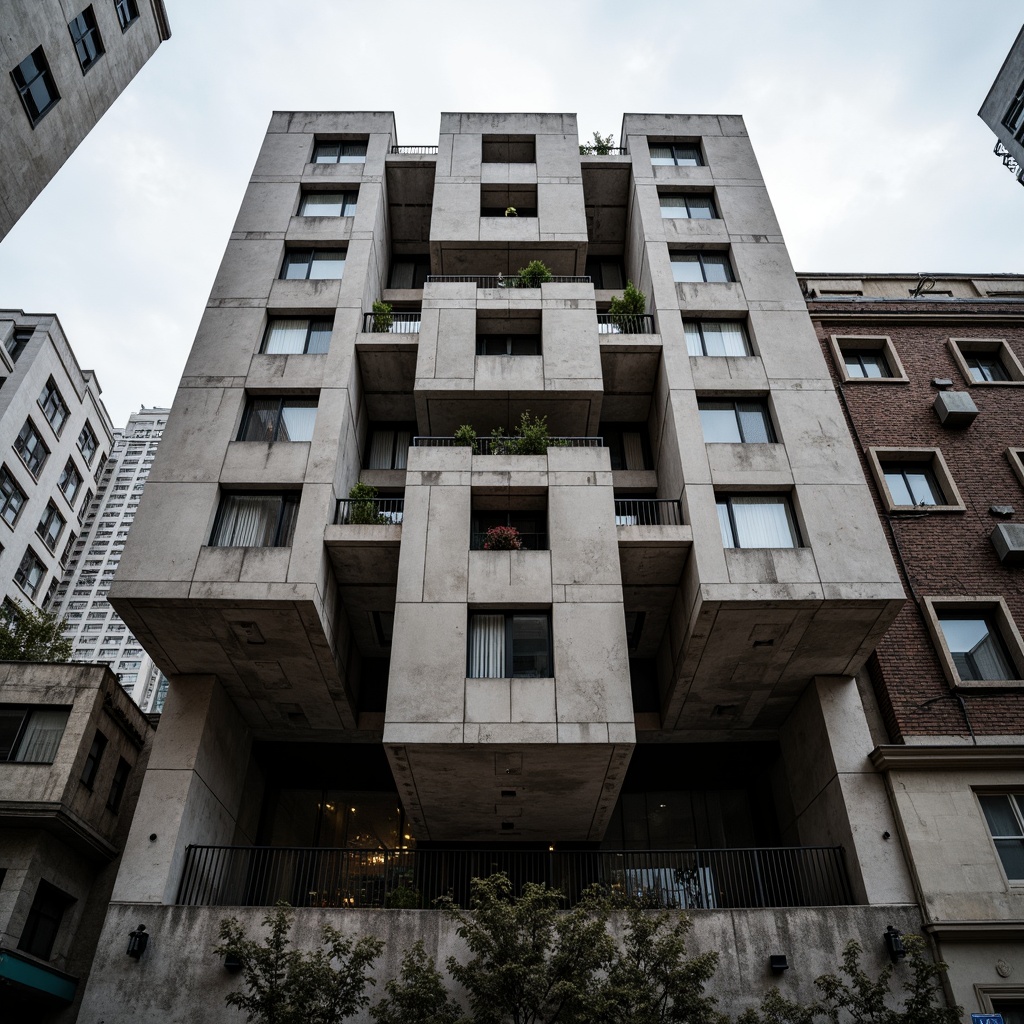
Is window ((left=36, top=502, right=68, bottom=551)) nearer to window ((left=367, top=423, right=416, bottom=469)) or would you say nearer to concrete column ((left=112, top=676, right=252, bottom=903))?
window ((left=367, top=423, right=416, bottom=469))

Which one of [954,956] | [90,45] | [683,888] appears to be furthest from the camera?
[90,45]

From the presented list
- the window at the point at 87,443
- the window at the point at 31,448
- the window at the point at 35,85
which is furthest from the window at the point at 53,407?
the window at the point at 35,85

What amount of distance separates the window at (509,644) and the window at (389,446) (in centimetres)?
813

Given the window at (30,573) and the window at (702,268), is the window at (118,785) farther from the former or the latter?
the window at (30,573)

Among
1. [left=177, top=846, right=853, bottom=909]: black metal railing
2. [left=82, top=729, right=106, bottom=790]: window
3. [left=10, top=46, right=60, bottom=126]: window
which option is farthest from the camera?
[left=10, top=46, right=60, bottom=126]: window

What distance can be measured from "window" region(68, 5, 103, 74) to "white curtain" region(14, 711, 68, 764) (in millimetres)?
18220

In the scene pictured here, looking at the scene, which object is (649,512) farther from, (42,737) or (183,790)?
(42,737)

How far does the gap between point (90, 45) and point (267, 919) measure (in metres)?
24.1

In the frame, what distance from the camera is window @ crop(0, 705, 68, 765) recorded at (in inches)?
660

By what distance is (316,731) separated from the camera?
68.1 ft

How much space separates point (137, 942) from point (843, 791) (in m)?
14.5

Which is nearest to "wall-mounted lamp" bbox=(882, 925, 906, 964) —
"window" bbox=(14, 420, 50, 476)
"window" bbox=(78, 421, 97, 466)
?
"window" bbox=(14, 420, 50, 476)

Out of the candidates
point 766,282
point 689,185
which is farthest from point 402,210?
point 766,282

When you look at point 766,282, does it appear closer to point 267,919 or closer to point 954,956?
point 954,956
